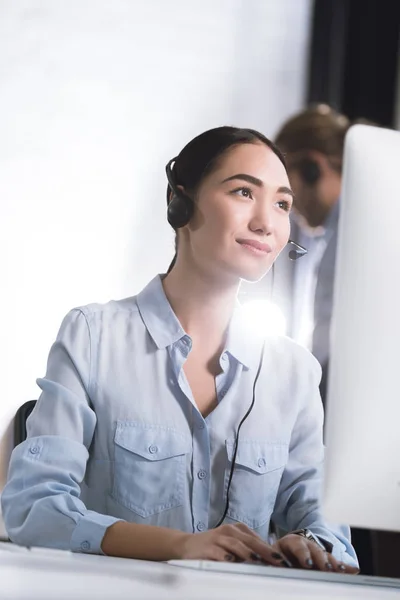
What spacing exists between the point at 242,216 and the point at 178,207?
107 mm

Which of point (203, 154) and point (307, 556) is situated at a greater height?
point (203, 154)

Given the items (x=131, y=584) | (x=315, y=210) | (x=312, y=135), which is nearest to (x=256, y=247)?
(x=131, y=584)

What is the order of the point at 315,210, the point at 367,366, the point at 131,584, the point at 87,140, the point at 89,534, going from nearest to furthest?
the point at 131,584, the point at 367,366, the point at 89,534, the point at 87,140, the point at 315,210

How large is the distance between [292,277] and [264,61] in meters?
1.59

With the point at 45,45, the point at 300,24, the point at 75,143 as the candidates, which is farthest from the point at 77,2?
the point at 300,24

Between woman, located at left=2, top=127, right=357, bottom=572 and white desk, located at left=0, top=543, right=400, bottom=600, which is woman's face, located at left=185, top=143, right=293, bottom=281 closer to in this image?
woman, located at left=2, top=127, right=357, bottom=572

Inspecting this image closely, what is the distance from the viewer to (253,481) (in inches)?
48.1

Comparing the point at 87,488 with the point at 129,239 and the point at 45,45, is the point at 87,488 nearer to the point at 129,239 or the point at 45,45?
the point at 129,239

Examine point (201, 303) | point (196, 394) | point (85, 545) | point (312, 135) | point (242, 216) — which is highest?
point (312, 135)

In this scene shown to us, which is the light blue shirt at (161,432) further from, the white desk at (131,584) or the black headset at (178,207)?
the white desk at (131,584)

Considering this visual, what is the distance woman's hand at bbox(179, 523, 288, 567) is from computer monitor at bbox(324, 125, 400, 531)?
115 millimetres

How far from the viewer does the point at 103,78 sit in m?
2.06

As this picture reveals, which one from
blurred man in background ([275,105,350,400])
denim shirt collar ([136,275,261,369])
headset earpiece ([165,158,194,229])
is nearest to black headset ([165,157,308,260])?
headset earpiece ([165,158,194,229])

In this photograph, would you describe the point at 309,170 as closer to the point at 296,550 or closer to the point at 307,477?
the point at 307,477
